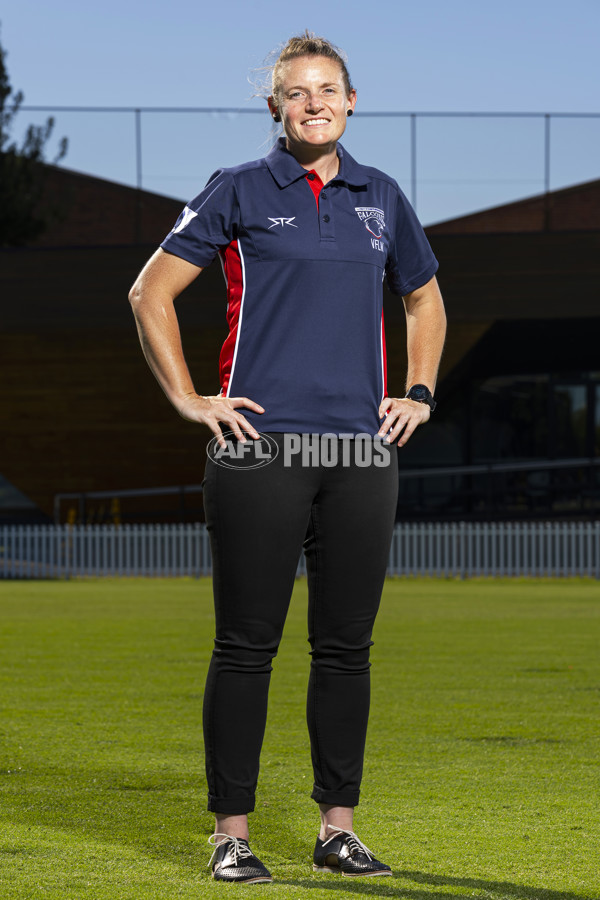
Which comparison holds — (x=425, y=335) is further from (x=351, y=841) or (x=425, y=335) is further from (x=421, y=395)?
(x=351, y=841)

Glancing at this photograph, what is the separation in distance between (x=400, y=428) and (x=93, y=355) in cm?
1909

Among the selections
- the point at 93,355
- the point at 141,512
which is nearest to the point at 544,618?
the point at 93,355

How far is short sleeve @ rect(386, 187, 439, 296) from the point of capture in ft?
10.2

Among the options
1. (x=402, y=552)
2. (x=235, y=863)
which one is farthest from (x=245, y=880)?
(x=402, y=552)

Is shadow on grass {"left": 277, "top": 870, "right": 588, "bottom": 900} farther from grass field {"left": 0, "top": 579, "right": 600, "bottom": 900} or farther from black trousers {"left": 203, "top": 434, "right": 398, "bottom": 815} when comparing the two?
black trousers {"left": 203, "top": 434, "right": 398, "bottom": 815}

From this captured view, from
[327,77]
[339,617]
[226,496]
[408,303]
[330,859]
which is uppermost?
[327,77]

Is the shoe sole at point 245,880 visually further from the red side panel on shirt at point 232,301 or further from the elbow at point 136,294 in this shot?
the elbow at point 136,294

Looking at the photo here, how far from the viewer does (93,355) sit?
21500mm

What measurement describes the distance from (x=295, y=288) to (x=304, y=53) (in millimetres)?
631

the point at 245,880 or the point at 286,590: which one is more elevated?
the point at 286,590

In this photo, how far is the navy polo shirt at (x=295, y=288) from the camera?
2816 millimetres

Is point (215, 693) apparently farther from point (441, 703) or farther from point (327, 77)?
point (441, 703)

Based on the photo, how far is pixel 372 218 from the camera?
294cm

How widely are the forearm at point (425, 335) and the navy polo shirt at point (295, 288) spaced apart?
0.22 meters
